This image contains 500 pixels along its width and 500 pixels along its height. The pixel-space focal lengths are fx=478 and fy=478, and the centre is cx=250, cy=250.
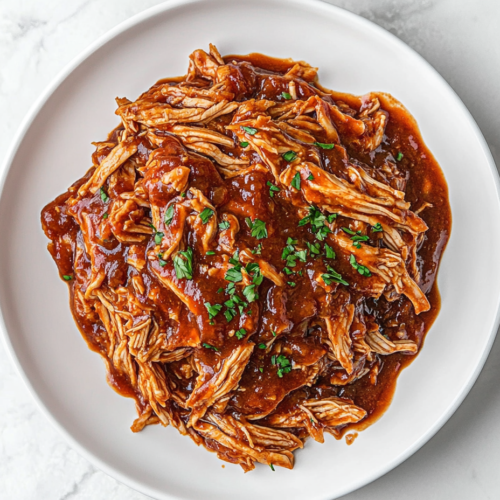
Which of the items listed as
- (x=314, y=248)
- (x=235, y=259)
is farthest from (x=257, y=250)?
(x=314, y=248)

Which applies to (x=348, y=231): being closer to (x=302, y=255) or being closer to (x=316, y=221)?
(x=316, y=221)

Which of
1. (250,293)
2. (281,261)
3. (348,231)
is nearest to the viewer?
(250,293)

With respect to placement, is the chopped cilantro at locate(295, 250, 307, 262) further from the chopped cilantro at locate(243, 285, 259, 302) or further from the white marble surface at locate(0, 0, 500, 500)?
the white marble surface at locate(0, 0, 500, 500)

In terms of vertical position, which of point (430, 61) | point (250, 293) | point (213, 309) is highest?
point (430, 61)

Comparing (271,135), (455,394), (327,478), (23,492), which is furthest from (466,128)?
(23,492)

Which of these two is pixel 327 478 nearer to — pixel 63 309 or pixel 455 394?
pixel 455 394

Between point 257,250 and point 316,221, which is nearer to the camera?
point 257,250

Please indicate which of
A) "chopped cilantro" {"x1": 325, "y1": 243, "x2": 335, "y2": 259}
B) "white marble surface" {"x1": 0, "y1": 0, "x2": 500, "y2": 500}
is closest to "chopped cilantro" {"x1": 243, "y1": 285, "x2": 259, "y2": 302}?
"chopped cilantro" {"x1": 325, "y1": 243, "x2": 335, "y2": 259}
